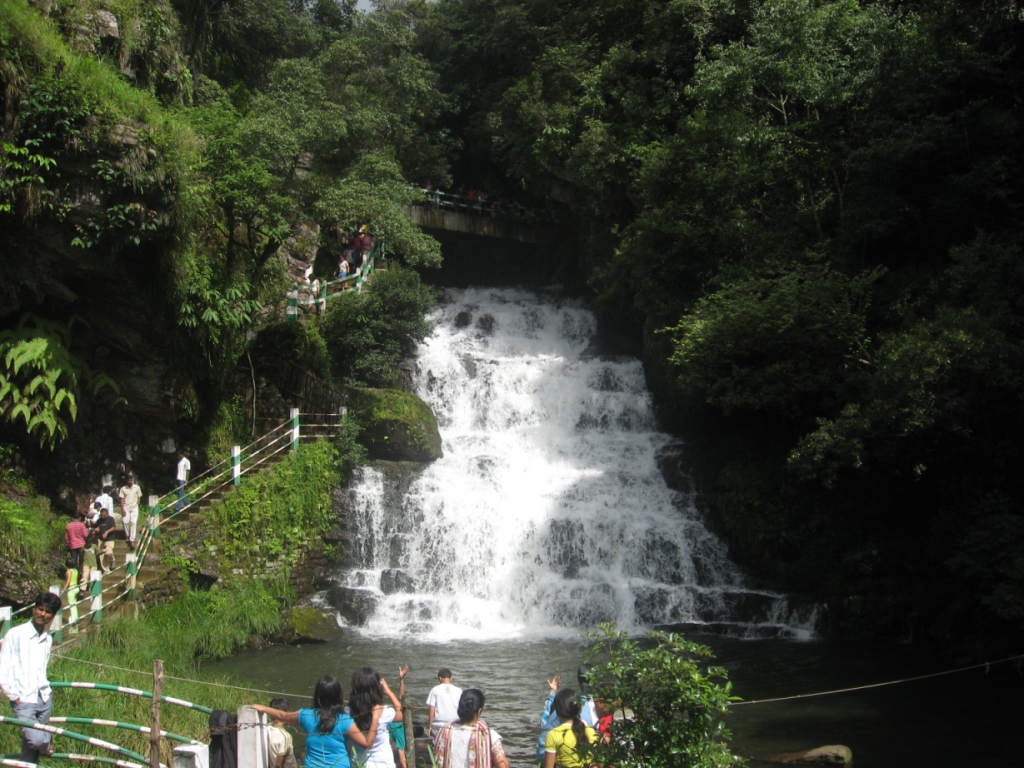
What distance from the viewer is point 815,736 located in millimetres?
11258

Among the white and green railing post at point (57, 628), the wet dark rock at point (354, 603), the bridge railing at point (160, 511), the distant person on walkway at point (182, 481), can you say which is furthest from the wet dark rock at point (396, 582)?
the white and green railing post at point (57, 628)

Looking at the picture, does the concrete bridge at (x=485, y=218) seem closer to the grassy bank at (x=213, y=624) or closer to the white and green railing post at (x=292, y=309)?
the white and green railing post at (x=292, y=309)

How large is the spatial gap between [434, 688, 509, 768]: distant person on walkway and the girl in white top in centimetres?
37

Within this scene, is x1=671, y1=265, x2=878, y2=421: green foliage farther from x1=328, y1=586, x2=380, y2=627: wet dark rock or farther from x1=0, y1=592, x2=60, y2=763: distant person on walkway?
x1=0, y1=592, x2=60, y2=763: distant person on walkway

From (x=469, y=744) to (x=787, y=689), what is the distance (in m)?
8.19

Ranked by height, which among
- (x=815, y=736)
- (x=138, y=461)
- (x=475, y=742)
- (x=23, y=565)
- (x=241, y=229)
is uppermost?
(x=241, y=229)

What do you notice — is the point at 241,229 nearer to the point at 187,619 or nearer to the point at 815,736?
the point at 187,619

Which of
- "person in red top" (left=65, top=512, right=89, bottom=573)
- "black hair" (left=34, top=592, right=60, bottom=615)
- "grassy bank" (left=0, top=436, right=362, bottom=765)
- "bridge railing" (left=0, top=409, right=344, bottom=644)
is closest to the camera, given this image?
"black hair" (left=34, top=592, right=60, bottom=615)

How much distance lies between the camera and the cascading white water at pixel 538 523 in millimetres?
17000

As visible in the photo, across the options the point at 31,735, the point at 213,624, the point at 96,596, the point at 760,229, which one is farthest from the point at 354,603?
the point at 760,229

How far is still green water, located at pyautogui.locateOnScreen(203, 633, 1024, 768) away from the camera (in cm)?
1095

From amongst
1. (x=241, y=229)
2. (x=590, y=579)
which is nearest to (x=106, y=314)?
(x=241, y=229)

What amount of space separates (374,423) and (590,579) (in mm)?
5765

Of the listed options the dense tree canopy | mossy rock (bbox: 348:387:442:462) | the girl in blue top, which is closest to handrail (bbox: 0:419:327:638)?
mossy rock (bbox: 348:387:442:462)
